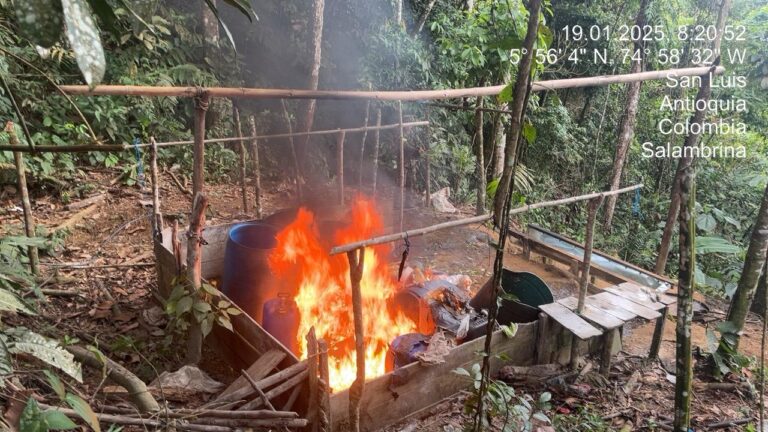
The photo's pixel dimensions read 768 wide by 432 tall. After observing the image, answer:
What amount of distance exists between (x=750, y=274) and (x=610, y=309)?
1470mm

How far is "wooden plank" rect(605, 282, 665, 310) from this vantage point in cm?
513

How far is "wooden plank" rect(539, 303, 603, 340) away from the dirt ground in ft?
2.31

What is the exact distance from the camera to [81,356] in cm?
269

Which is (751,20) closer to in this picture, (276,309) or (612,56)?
(612,56)

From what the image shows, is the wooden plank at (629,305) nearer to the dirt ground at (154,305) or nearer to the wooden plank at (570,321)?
the wooden plank at (570,321)

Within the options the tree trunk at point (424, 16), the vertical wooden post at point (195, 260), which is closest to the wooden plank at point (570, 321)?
the vertical wooden post at point (195, 260)

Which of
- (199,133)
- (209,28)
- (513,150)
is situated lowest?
(199,133)

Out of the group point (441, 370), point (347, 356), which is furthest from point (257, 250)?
point (441, 370)

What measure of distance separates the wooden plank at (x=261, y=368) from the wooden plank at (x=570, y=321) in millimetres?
2658

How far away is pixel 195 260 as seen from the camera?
13.6ft

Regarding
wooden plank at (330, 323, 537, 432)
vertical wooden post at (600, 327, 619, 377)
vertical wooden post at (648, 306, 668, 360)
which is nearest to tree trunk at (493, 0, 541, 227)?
wooden plank at (330, 323, 537, 432)

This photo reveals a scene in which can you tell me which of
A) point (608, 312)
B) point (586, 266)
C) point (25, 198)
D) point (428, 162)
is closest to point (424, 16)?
point (428, 162)

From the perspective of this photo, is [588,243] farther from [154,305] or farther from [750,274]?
[154,305]

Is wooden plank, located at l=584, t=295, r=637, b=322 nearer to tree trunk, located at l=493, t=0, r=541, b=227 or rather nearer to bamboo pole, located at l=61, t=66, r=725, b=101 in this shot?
bamboo pole, located at l=61, t=66, r=725, b=101
